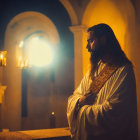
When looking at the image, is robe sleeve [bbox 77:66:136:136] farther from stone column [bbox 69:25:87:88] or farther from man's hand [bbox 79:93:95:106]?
stone column [bbox 69:25:87:88]

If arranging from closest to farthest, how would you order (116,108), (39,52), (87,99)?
(116,108)
(87,99)
(39,52)

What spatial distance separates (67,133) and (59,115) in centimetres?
473

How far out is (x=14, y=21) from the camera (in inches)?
345

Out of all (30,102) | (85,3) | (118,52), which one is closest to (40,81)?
(30,102)

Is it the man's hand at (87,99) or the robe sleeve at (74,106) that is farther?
the robe sleeve at (74,106)

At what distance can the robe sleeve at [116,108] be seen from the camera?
2.93m

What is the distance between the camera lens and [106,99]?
3004 millimetres

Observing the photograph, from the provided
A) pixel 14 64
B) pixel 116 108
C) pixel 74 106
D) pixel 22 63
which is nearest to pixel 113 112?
pixel 116 108

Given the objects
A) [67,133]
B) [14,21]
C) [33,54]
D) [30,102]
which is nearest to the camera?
[67,133]

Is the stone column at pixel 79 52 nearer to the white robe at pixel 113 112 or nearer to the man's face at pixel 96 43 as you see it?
the man's face at pixel 96 43

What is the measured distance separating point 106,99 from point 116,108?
0.48 ft

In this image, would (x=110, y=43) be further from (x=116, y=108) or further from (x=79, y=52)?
(x=79, y=52)

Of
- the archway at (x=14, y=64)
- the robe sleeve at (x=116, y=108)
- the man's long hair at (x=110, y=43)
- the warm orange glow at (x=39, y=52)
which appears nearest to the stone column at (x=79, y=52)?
the man's long hair at (x=110, y=43)

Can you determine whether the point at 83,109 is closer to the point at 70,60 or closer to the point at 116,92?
the point at 116,92
